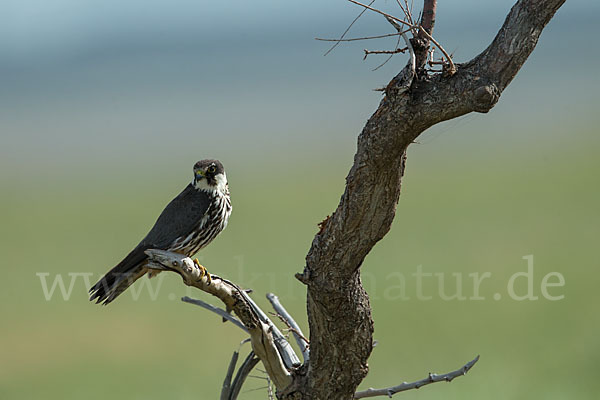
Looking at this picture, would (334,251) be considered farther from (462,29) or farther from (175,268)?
(462,29)

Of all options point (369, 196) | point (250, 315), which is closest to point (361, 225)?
point (369, 196)

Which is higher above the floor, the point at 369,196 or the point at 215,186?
the point at 215,186

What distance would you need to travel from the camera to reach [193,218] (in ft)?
20.3

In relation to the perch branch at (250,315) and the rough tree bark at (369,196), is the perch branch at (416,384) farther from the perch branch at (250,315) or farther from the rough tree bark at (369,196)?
the perch branch at (250,315)

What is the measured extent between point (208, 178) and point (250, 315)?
6.17ft

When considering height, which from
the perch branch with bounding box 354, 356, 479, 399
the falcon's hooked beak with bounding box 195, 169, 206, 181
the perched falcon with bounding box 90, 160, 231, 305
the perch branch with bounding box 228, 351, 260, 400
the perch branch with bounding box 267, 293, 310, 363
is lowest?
the perch branch with bounding box 354, 356, 479, 399

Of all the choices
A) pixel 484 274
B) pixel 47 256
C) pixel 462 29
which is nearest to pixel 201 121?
pixel 47 256

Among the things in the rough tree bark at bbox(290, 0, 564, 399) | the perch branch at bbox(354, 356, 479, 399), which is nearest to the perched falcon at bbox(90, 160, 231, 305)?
the rough tree bark at bbox(290, 0, 564, 399)

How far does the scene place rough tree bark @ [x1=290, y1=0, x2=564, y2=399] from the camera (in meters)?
3.77

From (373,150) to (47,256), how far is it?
22537 millimetres

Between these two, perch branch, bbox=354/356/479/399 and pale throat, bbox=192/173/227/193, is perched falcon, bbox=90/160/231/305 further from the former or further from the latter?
perch branch, bbox=354/356/479/399

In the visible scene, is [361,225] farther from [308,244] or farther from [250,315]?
[308,244]

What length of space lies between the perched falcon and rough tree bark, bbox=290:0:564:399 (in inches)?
67.3

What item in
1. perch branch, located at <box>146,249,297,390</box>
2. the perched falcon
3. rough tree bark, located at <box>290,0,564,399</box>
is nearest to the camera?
rough tree bark, located at <box>290,0,564,399</box>
